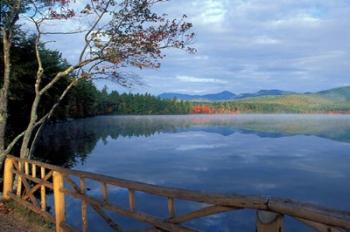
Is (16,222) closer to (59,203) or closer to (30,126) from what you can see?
(59,203)

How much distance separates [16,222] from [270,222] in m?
9.02

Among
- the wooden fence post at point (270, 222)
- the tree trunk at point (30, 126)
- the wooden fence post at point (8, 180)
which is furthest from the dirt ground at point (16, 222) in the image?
the wooden fence post at point (270, 222)

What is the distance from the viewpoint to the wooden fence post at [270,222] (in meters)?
5.11

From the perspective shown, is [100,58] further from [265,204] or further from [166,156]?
[166,156]

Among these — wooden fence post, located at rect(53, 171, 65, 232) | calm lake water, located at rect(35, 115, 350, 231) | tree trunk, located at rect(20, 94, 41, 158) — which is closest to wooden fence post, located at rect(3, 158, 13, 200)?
tree trunk, located at rect(20, 94, 41, 158)

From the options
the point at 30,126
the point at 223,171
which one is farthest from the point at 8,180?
the point at 223,171

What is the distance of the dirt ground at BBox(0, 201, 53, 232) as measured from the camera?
11336 millimetres

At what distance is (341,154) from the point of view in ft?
163

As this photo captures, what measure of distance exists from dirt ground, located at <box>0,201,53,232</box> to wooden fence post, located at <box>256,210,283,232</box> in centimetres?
780

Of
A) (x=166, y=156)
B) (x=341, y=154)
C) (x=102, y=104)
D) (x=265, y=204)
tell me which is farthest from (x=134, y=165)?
(x=102, y=104)

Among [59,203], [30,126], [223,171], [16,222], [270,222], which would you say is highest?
[30,126]

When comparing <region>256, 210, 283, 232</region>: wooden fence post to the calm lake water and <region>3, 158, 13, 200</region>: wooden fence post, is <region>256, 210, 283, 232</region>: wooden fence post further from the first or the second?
the calm lake water

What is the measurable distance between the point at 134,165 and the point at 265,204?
35.6 m

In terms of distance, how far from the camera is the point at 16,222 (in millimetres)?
11977
